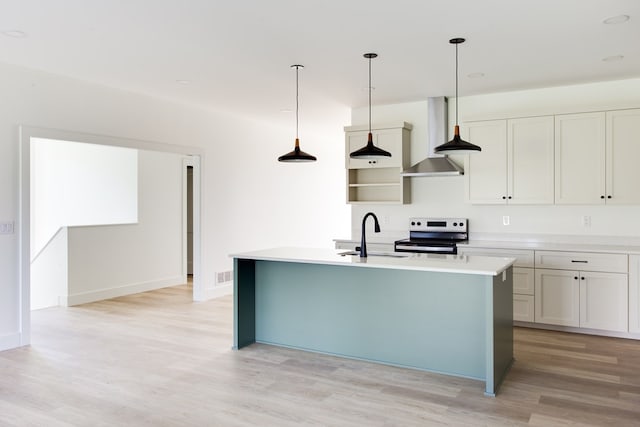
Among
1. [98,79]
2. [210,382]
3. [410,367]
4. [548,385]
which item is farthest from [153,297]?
[548,385]

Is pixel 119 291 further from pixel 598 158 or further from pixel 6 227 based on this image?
pixel 598 158

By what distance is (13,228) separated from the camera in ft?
14.3

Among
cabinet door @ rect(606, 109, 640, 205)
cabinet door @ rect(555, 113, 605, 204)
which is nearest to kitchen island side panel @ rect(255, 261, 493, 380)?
cabinet door @ rect(555, 113, 605, 204)

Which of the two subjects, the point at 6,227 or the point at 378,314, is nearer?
the point at 378,314

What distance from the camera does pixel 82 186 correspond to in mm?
7230

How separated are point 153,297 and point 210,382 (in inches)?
139

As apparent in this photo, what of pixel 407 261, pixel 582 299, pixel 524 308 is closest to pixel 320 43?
pixel 407 261

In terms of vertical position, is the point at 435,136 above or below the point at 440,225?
above

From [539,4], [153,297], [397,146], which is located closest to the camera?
[539,4]

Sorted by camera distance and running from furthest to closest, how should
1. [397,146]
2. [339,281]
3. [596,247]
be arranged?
[397,146] < [596,247] < [339,281]

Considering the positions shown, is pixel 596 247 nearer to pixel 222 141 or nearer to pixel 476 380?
pixel 476 380

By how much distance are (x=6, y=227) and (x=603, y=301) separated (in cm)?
542

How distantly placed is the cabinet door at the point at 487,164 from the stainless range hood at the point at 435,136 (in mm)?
186

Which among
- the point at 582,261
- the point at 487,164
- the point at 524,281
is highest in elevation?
the point at 487,164
